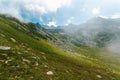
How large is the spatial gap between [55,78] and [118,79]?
1259 inches

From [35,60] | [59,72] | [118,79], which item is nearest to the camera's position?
[59,72]

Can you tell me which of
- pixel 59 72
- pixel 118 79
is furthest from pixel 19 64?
pixel 118 79

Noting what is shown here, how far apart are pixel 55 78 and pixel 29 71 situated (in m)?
5.31

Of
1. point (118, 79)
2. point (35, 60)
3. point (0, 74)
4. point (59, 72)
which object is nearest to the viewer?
point (0, 74)

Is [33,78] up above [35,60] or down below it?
below

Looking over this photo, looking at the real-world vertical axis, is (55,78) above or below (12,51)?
below

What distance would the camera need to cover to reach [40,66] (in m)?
50.3

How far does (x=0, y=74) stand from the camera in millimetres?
39906

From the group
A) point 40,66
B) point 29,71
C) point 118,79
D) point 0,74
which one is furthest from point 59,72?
point 118,79

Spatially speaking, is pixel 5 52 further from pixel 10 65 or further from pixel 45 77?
pixel 45 77

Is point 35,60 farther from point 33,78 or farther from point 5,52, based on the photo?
point 33,78

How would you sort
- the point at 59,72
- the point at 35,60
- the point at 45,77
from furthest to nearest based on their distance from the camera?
the point at 35,60, the point at 59,72, the point at 45,77

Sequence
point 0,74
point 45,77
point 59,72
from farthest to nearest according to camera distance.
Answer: point 59,72 < point 45,77 < point 0,74

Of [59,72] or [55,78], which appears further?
[59,72]
